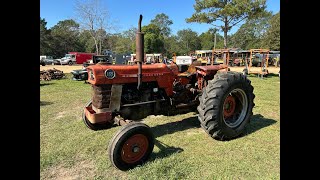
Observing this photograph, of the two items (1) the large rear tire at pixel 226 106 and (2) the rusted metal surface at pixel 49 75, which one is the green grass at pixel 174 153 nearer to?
(1) the large rear tire at pixel 226 106

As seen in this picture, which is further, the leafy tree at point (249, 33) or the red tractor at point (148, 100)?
the leafy tree at point (249, 33)

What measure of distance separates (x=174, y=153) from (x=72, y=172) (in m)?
1.60

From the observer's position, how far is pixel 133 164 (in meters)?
3.78

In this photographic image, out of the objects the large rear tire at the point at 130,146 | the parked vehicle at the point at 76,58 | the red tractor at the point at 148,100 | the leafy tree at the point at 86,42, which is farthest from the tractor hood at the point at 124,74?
the leafy tree at the point at 86,42

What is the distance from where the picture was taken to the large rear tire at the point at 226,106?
4.61m

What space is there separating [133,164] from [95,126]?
191cm

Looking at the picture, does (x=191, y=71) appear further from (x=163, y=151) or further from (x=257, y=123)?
(x=163, y=151)

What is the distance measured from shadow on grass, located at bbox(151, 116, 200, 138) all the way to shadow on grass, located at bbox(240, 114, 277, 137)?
1082 millimetres

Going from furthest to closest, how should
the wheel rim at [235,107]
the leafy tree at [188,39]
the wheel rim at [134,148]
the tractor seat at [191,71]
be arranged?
the leafy tree at [188,39] < the tractor seat at [191,71] < the wheel rim at [235,107] < the wheel rim at [134,148]

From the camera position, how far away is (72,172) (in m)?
3.72

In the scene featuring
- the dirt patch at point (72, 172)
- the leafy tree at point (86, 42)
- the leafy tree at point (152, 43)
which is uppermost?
the leafy tree at point (86, 42)

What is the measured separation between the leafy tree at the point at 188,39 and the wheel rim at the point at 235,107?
59803 millimetres
